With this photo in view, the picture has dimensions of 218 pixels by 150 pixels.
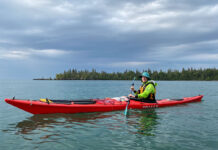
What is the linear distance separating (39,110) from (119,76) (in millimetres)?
186002

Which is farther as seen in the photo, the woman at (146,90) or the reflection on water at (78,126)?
the woman at (146,90)

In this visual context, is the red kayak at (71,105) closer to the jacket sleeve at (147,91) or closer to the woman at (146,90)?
the woman at (146,90)

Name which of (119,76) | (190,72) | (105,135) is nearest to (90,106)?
(105,135)

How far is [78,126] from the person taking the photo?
890 cm

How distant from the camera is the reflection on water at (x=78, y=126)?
7.58 meters

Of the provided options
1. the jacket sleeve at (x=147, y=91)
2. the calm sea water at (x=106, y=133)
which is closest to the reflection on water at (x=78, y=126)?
the calm sea water at (x=106, y=133)

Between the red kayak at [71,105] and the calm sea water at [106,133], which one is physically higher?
the red kayak at [71,105]

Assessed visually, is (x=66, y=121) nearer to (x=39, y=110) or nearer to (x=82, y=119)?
(x=82, y=119)

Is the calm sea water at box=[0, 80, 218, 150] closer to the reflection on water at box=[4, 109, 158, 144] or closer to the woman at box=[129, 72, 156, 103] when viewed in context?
the reflection on water at box=[4, 109, 158, 144]

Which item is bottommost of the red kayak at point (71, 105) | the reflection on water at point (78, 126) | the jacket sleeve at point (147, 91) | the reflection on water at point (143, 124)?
the reflection on water at point (143, 124)

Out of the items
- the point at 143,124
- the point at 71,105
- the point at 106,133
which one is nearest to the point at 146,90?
the point at 143,124

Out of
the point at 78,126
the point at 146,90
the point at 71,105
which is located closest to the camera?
the point at 78,126

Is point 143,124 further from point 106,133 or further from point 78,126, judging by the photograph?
point 78,126

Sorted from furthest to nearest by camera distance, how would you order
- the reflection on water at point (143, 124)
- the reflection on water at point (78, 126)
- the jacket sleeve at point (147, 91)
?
the jacket sleeve at point (147, 91), the reflection on water at point (143, 124), the reflection on water at point (78, 126)
